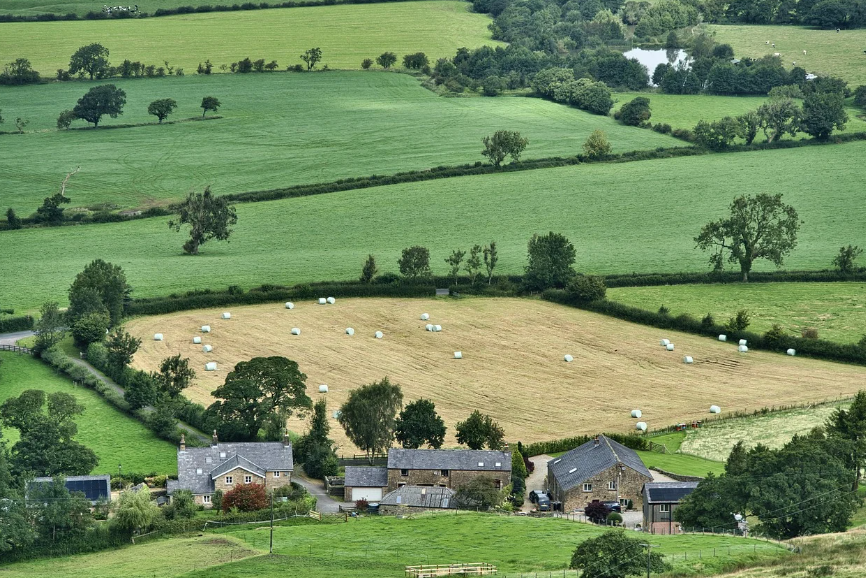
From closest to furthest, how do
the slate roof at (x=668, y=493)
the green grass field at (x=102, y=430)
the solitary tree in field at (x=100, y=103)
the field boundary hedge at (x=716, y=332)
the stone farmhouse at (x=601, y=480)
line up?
the slate roof at (x=668, y=493) → the stone farmhouse at (x=601, y=480) → the green grass field at (x=102, y=430) → the field boundary hedge at (x=716, y=332) → the solitary tree in field at (x=100, y=103)

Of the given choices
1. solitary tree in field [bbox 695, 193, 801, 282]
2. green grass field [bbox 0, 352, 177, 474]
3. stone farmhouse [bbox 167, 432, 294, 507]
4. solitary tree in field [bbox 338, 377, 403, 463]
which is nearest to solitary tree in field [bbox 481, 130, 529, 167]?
solitary tree in field [bbox 695, 193, 801, 282]

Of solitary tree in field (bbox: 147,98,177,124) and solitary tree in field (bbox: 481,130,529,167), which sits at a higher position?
solitary tree in field (bbox: 147,98,177,124)

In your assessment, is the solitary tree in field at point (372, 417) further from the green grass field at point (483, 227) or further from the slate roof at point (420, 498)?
the green grass field at point (483, 227)

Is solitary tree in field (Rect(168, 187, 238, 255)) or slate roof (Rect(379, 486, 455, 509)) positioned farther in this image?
solitary tree in field (Rect(168, 187, 238, 255))

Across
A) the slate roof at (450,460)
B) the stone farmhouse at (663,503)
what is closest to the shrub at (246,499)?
the slate roof at (450,460)

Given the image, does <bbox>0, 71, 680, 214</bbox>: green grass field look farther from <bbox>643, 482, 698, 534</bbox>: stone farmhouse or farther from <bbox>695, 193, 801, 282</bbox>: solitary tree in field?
<bbox>643, 482, 698, 534</bbox>: stone farmhouse

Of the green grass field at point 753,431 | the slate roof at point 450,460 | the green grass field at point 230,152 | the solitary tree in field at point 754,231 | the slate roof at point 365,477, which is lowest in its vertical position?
the slate roof at point 365,477
